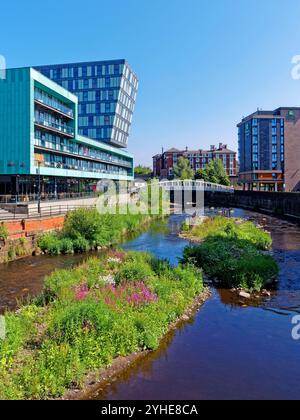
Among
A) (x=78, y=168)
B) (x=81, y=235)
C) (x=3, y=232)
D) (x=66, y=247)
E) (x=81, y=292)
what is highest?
(x=78, y=168)

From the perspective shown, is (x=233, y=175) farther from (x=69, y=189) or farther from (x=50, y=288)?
(x=50, y=288)

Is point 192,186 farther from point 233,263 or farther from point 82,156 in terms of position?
point 233,263

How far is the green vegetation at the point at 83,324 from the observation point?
29.3ft

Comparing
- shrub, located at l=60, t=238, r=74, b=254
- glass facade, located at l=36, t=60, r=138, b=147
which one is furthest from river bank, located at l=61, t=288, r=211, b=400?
glass facade, located at l=36, t=60, r=138, b=147

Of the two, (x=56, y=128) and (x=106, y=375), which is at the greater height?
(x=56, y=128)

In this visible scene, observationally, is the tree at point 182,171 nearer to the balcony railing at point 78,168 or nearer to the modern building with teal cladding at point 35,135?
the balcony railing at point 78,168

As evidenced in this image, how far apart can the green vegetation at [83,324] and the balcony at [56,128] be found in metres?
32.5

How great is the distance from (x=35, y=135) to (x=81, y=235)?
20.5 meters

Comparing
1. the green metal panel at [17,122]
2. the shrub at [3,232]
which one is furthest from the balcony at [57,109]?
the shrub at [3,232]

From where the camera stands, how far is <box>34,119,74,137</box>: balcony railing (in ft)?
150

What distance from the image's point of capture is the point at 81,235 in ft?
94.8

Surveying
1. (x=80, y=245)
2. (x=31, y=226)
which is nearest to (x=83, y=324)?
(x=80, y=245)

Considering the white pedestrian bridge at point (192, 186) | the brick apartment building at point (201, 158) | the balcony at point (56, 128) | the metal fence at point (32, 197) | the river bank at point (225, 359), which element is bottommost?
the river bank at point (225, 359)

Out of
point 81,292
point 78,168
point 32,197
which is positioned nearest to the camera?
point 81,292
